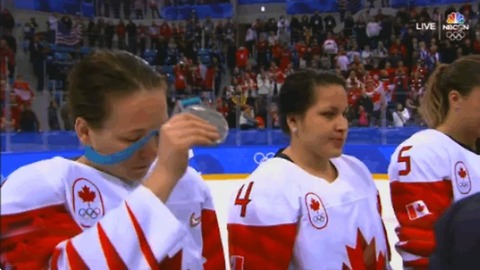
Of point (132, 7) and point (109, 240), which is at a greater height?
point (132, 7)

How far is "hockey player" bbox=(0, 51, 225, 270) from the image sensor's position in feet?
2.32

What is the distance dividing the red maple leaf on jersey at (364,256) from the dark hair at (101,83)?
566 mm

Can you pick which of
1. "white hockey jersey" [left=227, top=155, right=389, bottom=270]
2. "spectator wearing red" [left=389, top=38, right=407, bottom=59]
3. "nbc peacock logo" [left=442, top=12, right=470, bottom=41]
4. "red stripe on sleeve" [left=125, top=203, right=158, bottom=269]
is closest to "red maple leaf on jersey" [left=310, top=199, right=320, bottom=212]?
"white hockey jersey" [left=227, top=155, right=389, bottom=270]

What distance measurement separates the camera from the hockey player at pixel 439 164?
1.44m

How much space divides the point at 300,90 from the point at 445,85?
39cm

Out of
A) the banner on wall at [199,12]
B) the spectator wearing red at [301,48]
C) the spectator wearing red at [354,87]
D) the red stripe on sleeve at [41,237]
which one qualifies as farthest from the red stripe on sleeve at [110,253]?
the spectator wearing red at [301,48]

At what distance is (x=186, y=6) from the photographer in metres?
10.9

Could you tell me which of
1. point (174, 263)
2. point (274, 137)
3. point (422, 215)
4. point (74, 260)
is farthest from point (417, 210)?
point (274, 137)

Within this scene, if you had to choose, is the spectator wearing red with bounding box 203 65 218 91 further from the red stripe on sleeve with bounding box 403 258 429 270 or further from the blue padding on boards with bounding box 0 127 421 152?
the red stripe on sleeve with bounding box 403 258 429 270

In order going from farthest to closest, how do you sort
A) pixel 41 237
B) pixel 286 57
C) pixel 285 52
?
pixel 285 52, pixel 286 57, pixel 41 237

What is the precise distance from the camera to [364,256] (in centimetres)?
130

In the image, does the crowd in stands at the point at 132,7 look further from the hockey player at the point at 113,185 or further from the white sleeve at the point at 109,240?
the white sleeve at the point at 109,240

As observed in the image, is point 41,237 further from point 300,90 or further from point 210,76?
point 210,76

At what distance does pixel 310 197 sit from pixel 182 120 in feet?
2.22
